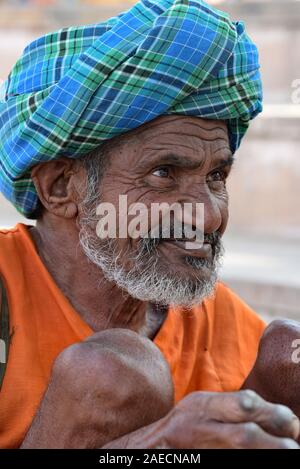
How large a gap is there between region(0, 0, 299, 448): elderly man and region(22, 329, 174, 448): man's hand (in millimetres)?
331

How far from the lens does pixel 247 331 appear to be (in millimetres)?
3398

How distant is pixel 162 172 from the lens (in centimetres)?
296

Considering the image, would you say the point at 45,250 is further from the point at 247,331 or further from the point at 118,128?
the point at 247,331

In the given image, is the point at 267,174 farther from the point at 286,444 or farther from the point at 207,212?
the point at 286,444

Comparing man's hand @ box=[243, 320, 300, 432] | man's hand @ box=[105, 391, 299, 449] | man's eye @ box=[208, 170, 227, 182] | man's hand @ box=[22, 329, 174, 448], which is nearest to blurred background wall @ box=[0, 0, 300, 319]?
man's eye @ box=[208, 170, 227, 182]

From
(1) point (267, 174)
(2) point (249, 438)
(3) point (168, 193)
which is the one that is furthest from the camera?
(1) point (267, 174)

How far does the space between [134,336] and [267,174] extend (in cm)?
758

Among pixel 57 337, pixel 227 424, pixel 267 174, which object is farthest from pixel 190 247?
pixel 267 174

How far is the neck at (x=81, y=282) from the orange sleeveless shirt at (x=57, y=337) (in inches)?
2.7

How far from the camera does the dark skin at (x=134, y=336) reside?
2092mm

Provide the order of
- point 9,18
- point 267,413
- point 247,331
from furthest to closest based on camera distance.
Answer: point 9,18 → point 247,331 → point 267,413

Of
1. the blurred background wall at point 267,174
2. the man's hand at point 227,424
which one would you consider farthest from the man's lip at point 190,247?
the blurred background wall at point 267,174

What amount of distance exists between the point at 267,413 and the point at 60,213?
1.25 metres
